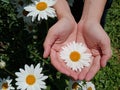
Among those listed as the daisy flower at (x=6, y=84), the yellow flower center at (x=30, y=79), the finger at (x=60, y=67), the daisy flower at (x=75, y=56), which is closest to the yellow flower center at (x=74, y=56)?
the daisy flower at (x=75, y=56)

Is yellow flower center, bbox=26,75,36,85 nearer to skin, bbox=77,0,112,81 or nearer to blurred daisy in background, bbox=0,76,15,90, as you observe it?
blurred daisy in background, bbox=0,76,15,90

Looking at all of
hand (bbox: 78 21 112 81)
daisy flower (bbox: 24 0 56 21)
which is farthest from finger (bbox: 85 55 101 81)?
daisy flower (bbox: 24 0 56 21)

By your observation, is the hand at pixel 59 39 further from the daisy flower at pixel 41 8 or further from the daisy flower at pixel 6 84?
the daisy flower at pixel 6 84

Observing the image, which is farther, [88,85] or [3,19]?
[3,19]

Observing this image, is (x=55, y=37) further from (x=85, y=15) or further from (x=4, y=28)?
(x=4, y=28)

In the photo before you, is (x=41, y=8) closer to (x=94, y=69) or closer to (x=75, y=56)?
(x=75, y=56)

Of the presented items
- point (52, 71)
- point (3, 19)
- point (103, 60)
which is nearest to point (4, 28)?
point (3, 19)

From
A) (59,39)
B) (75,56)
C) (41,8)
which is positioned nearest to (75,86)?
(75,56)
